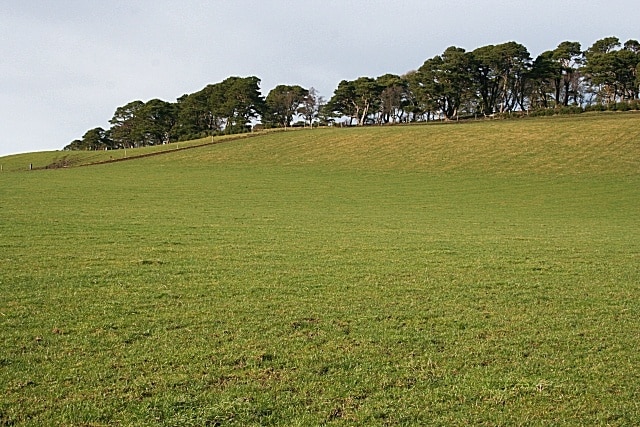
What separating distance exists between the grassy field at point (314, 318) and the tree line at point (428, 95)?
85.1 m

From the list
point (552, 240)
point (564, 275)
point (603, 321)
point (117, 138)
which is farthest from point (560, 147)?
point (117, 138)

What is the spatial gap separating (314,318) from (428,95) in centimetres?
10818

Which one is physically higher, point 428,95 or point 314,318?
point 428,95

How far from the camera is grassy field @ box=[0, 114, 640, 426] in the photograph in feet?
20.6

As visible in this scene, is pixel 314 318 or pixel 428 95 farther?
pixel 428 95

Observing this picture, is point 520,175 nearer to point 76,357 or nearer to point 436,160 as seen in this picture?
point 436,160

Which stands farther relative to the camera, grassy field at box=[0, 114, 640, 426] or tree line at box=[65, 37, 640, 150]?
tree line at box=[65, 37, 640, 150]

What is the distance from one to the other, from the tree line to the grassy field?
3351 inches

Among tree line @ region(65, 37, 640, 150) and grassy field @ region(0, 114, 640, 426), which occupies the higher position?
tree line @ region(65, 37, 640, 150)

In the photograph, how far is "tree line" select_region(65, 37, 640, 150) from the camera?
107 metres

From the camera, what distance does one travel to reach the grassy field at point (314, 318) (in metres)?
6.27

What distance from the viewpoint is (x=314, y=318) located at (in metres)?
9.41

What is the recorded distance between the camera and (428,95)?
112000mm

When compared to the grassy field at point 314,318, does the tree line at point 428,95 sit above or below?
above
